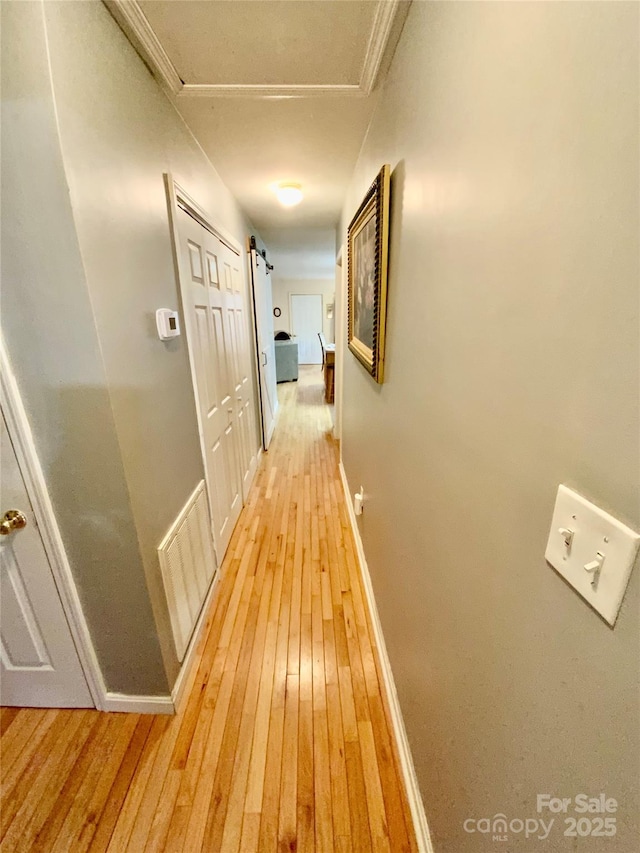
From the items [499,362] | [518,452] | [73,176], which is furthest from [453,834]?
[73,176]

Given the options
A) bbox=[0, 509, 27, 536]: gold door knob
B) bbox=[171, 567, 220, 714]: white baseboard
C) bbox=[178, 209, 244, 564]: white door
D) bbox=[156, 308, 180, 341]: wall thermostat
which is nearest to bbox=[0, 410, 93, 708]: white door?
bbox=[0, 509, 27, 536]: gold door knob

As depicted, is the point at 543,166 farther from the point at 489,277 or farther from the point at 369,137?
the point at 369,137

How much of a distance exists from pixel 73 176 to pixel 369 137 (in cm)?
137

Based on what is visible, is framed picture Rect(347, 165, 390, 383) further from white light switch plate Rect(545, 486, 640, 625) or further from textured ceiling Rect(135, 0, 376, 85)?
white light switch plate Rect(545, 486, 640, 625)

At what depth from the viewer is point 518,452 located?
1.65 feet

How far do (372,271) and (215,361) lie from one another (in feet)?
3.65

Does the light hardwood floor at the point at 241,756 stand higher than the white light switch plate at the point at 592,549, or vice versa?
→ the white light switch plate at the point at 592,549

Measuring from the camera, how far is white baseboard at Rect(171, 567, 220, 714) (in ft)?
4.38

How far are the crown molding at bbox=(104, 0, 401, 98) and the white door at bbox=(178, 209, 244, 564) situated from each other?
0.44 meters

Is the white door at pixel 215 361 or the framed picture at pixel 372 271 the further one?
the white door at pixel 215 361

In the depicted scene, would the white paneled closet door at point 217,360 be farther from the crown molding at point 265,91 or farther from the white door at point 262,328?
the white door at point 262,328

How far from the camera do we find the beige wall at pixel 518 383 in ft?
1.12

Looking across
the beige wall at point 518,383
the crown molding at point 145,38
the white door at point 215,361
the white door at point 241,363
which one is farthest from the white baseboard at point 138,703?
the crown molding at point 145,38

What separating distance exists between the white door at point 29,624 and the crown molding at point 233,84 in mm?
1265
